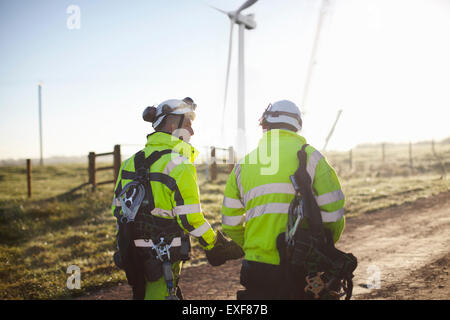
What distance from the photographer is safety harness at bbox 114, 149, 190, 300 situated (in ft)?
11.0

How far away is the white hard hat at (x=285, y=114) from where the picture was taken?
3.32m

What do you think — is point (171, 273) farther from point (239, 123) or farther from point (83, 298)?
point (239, 123)

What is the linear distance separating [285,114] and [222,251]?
1.60m

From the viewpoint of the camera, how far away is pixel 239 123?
45.3ft

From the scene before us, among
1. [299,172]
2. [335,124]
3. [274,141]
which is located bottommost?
[299,172]

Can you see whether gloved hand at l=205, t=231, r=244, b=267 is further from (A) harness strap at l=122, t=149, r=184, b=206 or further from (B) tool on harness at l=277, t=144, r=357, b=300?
(B) tool on harness at l=277, t=144, r=357, b=300

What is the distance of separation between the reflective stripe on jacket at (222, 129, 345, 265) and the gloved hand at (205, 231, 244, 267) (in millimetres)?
619

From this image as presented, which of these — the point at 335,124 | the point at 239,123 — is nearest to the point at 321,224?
the point at 335,124

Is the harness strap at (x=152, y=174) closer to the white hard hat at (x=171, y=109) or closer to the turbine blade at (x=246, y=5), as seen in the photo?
the white hard hat at (x=171, y=109)

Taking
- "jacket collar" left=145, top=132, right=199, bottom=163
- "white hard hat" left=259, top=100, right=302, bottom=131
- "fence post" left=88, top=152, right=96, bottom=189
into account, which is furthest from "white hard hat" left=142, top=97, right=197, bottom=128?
"fence post" left=88, top=152, right=96, bottom=189

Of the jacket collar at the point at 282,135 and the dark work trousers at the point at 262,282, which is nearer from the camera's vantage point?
the dark work trousers at the point at 262,282

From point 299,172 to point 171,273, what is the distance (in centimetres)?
154

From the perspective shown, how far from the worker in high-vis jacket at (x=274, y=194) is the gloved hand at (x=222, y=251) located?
64 cm

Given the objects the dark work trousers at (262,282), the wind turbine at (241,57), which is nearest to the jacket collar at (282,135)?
the dark work trousers at (262,282)
